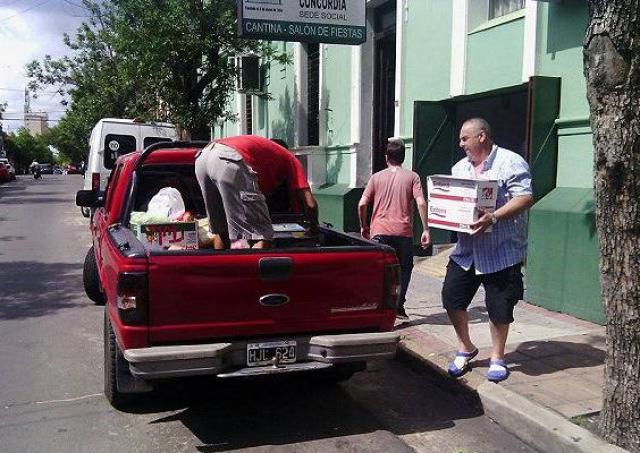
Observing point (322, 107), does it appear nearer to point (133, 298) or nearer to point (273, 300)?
point (273, 300)

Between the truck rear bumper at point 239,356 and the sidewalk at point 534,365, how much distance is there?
966mm

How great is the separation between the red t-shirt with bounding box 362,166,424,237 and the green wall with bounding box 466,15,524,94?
2.59 m

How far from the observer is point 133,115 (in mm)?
17984

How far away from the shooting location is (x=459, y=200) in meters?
4.41

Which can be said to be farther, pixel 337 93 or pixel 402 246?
pixel 337 93

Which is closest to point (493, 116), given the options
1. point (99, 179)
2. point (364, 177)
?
point (364, 177)

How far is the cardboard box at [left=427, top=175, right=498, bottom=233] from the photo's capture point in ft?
14.0

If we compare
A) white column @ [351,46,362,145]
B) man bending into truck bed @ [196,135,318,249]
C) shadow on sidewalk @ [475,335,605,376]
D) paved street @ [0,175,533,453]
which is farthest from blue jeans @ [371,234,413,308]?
white column @ [351,46,362,145]

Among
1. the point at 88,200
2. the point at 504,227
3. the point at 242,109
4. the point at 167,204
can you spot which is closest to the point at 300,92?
the point at 242,109

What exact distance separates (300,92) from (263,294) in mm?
11467

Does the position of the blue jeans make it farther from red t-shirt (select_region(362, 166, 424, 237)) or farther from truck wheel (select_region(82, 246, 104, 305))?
truck wheel (select_region(82, 246, 104, 305))

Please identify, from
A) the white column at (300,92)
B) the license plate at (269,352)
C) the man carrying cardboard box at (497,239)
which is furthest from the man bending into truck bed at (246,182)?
the white column at (300,92)

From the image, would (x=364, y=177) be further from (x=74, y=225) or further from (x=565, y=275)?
(x=74, y=225)

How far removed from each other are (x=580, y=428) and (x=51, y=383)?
3.86 m
